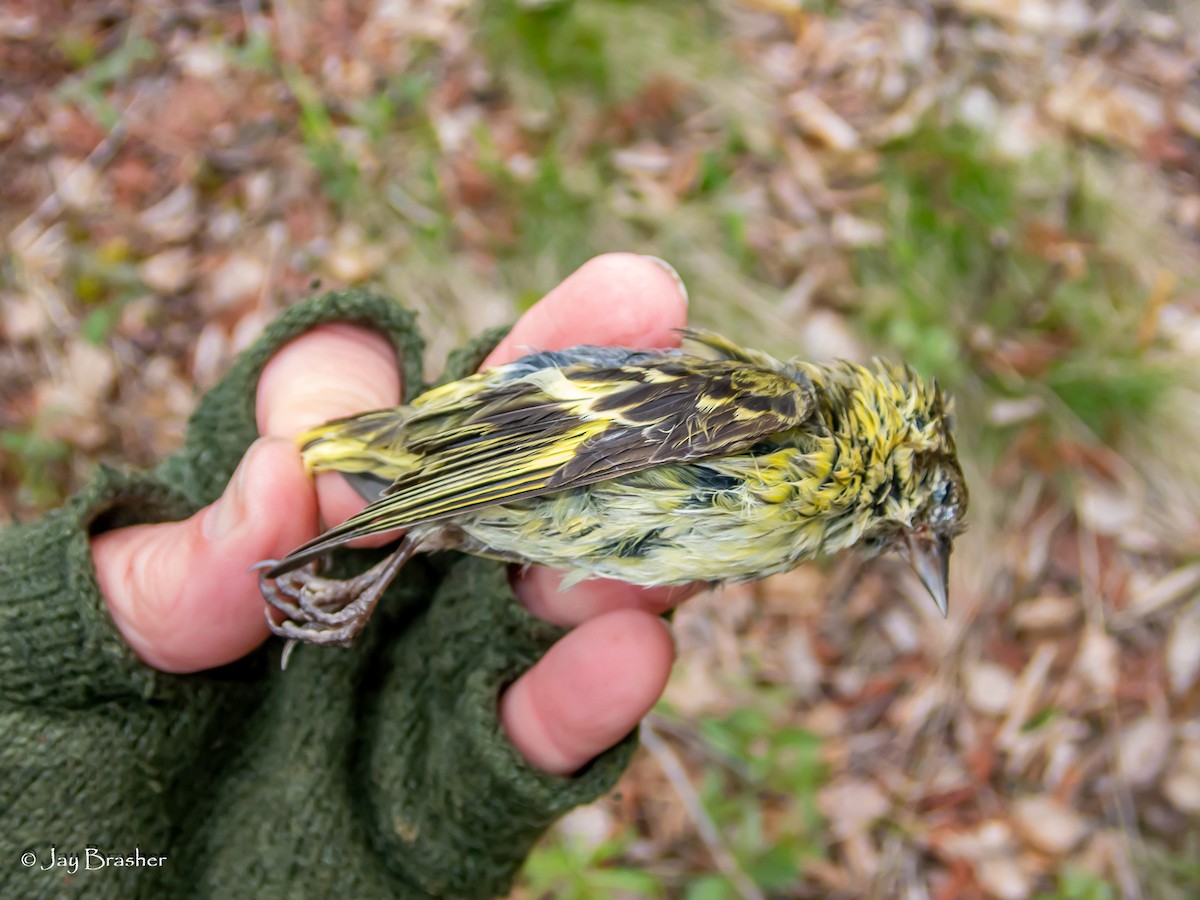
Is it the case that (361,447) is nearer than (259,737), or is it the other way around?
(361,447)

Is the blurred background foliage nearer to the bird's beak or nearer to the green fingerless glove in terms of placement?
the green fingerless glove

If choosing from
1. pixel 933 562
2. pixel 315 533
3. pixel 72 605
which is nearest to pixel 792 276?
pixel 933 562

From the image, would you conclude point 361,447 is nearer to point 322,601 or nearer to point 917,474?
point 322,601

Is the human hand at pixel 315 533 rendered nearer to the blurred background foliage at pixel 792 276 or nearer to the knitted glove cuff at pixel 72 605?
the knitted glove cuff at pixel 72 605

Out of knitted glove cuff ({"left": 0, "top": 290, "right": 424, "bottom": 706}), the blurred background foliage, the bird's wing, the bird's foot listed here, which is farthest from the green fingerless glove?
the blurred background foliage

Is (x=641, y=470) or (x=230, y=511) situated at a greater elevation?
(x=230, y=511)

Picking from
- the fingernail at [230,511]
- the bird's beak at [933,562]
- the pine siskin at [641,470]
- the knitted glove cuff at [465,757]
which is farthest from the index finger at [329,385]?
the bird's beak at [933,562]

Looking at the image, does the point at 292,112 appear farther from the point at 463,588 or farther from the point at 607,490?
the point at 607,490

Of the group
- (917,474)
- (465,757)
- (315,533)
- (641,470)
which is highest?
(641,470)
